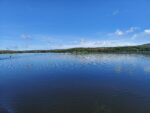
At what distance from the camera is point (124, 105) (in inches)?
657

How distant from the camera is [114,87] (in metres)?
23.3

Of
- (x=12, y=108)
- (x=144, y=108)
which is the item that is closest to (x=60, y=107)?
(x=12, y=108)

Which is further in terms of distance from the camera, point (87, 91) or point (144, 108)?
point (87, 91)

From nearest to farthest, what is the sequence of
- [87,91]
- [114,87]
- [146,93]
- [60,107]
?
[60,107]
[146,93]
[87,91]
[114,87]

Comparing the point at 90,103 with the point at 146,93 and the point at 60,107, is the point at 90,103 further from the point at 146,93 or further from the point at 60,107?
the point at 146,93

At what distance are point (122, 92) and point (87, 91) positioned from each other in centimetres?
408

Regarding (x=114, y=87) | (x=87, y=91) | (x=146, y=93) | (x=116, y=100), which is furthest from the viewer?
(x=114, y=87)

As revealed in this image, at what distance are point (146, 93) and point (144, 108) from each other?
4.85m

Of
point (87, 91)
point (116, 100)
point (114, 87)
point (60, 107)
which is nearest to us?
point (60, 107)

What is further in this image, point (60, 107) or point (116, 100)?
point (116, 100)

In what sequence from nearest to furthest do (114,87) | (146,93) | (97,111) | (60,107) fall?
(97,111) → (60,107) → (146,93) → (114,87)

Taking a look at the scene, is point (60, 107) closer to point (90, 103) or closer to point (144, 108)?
point (90, 103)

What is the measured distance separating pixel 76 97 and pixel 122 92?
18.5 feet

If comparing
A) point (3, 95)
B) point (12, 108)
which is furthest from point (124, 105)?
point (3, 95)
